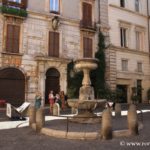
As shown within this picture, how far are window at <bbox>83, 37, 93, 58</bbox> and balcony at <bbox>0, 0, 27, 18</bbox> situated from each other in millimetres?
5864

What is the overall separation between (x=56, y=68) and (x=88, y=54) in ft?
11.6

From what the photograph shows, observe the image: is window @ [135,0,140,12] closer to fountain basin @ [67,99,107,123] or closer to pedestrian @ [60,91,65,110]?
pedestrian @ [60,91,65,110]

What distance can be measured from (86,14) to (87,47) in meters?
3.13

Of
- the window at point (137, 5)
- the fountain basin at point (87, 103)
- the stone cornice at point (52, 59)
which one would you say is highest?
the window at point (137, 5)

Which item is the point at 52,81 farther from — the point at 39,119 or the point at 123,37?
the point at 39,119

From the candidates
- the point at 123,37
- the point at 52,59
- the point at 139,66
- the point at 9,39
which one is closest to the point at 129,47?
the point at 123,37

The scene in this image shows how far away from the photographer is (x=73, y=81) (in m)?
21.2

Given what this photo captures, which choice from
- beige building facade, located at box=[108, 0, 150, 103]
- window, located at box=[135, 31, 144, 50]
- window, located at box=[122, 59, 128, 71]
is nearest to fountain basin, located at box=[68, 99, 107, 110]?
beige building facade, located at box=[108, 0, 150, 103]

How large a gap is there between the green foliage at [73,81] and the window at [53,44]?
1592mm

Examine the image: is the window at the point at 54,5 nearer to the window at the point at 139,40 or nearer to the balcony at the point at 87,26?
the balcony at the point at 87,26

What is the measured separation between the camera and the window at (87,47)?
22470mm

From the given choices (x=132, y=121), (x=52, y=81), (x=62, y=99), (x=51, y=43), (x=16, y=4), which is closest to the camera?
(x=132, y=121)

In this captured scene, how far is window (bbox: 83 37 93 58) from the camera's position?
73.7 ft

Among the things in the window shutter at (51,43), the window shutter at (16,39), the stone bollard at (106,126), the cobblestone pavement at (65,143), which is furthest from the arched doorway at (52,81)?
the stone bollard at (106,126)
